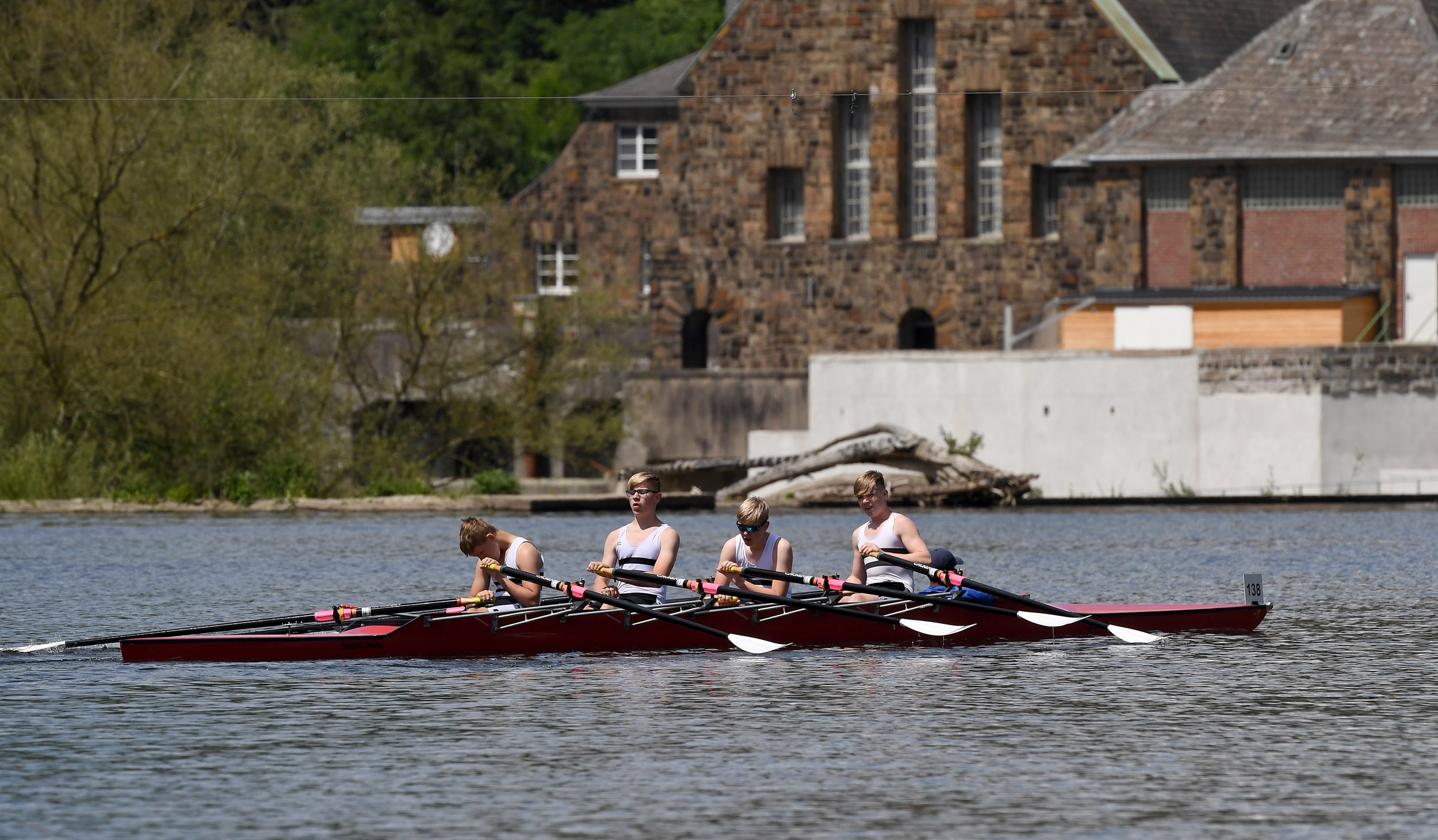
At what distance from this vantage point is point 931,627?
19906 millimetres

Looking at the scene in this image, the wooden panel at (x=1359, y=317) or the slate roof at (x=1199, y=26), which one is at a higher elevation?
the slate roof at (x=1199, y=26)

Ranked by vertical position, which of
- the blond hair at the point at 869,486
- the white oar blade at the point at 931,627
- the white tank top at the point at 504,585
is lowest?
the white oar blade at the point at 931,627

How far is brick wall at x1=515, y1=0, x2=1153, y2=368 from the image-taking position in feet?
179

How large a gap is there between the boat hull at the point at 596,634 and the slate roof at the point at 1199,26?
118ft

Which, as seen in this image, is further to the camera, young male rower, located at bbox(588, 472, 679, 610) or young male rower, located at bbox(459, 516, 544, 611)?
young male rower, located at bbox(588, 472, 679, 610)

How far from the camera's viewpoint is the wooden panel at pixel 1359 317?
1941 inches

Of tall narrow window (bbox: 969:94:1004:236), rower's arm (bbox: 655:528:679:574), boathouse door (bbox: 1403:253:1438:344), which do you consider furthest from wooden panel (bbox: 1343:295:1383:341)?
rower's arm (bbox: 655:528:679:574)

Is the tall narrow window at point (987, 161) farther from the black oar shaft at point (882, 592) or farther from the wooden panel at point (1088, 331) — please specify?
the black oar shaft at point (882, 592)

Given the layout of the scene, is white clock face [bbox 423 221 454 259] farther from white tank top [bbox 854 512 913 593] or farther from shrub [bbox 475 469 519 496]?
white tank top [bbox 854 512 913 593]

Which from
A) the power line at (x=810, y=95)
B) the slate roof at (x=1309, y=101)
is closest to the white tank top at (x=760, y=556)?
the power line at (x=810, y=95)

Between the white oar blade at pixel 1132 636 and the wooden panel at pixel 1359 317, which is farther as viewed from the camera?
the wooden panel at pixel 1359 317

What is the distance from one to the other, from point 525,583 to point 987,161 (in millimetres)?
38397

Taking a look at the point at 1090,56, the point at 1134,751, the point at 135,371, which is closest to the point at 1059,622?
the point at 1134,751

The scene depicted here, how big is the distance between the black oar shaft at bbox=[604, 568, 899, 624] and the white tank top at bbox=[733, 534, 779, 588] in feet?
0.81
